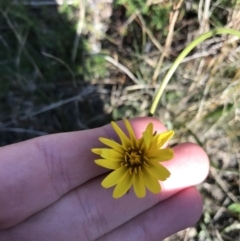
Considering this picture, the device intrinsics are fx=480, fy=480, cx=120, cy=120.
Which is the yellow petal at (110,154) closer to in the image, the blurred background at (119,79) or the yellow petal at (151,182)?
the yellow petal at (151,182)

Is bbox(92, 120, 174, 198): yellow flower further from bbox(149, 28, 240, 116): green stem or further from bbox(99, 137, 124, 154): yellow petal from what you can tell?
bbox(149, 28, 240, 116): green stem

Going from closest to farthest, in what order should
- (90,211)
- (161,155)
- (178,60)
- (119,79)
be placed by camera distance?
1. (161,155)
2. (178,60)
3. (90,211)
4. (119,79)

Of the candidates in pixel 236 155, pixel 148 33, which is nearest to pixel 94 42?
pixel 148 33

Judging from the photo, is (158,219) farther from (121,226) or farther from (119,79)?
(119,79)

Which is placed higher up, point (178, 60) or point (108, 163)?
point (178, 60)

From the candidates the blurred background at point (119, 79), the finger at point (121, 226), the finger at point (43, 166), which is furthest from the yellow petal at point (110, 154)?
the blurred background at point (119, 79)

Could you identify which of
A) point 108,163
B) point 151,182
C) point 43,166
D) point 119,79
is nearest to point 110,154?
point 108,163

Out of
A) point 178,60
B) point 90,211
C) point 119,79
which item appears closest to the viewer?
point 178,60
